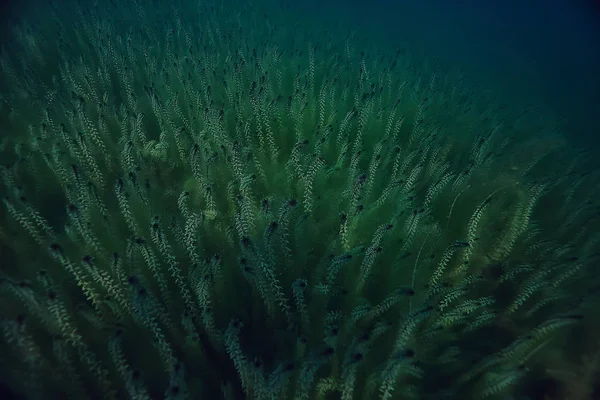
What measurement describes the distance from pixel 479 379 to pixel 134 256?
2555 mm

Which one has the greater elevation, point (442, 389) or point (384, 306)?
point (384, 306)

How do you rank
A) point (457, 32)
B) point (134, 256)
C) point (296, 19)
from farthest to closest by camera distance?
point (457, 32) < point (296, 19) < point (134, 256)

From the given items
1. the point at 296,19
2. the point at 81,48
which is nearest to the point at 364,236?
the point at 81,48

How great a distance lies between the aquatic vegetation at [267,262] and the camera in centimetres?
199

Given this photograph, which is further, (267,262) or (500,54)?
(500,54)

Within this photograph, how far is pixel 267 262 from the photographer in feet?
7.78

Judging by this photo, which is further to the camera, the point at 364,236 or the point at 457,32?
the point at 457,32

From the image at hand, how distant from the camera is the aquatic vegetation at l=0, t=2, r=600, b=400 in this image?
6.51ft

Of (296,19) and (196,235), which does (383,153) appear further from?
(296,19)

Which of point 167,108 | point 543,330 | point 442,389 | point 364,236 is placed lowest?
point 442,389

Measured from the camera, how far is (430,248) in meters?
2.87

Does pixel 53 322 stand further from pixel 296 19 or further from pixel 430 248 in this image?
pixel 296 19

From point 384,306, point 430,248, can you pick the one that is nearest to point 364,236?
point 430,248

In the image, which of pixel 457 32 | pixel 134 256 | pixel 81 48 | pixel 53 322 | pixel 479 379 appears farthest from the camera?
pixel 457 32
